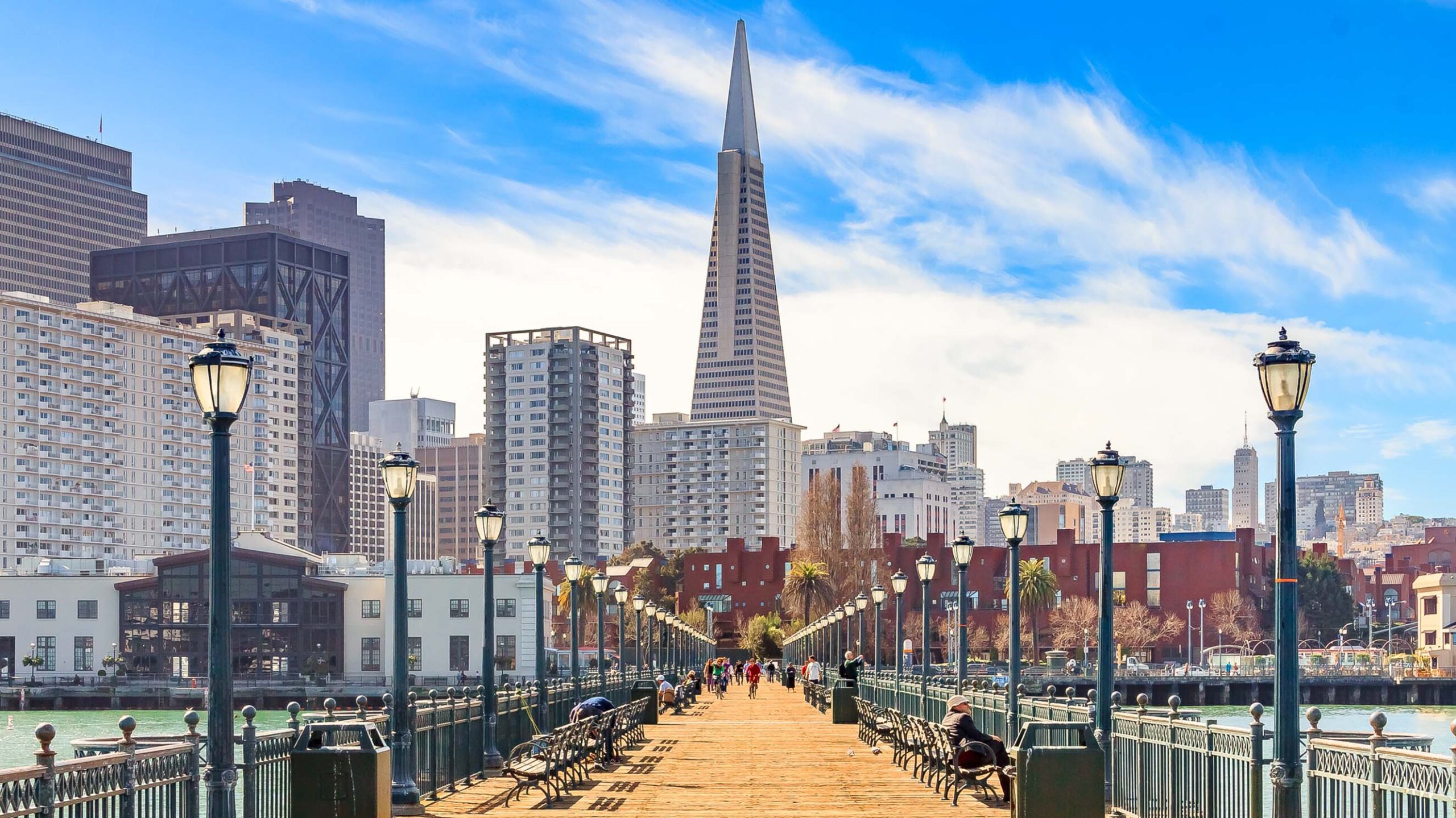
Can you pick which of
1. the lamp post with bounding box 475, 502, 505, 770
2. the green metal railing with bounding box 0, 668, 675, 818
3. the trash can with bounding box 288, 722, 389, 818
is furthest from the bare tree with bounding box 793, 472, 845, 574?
the trash can with bounding box 288, 722, 389, 818

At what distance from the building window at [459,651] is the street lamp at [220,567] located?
328 ft

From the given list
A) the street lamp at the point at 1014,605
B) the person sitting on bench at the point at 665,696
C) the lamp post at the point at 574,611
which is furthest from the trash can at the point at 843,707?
the street lamp at the point at 1014,605

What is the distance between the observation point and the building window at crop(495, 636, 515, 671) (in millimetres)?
114312

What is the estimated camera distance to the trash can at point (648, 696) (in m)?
42.0

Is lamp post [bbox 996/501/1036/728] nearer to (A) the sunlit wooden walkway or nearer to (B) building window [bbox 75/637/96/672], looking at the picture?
(A) the sunlit wooden walkway

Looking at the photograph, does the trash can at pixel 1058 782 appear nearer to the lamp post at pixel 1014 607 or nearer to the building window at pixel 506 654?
the lamp post at pixel 1014 607

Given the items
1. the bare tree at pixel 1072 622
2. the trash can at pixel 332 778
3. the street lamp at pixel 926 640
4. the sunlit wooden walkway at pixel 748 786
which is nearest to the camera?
the trash can at pixel 332 778

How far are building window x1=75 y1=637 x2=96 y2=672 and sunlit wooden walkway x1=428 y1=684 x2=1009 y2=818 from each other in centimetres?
9052

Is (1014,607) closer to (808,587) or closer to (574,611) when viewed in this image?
(574,611)

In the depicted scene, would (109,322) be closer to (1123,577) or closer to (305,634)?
(305,634)

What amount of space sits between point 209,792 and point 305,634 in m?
107

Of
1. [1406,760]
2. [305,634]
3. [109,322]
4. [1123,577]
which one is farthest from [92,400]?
[1406,760]

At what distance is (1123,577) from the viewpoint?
421ft

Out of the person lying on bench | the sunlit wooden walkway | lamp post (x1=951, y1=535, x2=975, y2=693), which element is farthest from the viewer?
lamp post (x1=951, y1=535, x2=975, y2=693)
